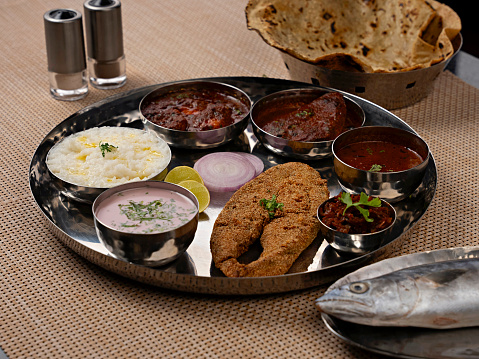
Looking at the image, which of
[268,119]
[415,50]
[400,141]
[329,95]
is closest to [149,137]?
[268,119]

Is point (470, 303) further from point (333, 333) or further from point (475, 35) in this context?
point (475, 35)

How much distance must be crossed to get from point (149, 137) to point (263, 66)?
163 centimetres

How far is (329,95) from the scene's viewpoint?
3.28 metres

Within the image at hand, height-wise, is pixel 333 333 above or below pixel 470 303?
below

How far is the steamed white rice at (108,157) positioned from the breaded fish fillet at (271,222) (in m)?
0.45

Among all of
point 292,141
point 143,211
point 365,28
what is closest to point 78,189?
point 143,211

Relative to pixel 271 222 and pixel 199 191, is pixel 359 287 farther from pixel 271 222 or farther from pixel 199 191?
pixel 199 191

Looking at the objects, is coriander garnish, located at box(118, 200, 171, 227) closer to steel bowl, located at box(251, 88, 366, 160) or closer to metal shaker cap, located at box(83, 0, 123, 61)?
steel bowl, located at box(251, 88, 366, 160)

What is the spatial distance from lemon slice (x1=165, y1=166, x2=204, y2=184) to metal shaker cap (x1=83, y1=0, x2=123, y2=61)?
1415 millimetres

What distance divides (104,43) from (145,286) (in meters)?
2.05

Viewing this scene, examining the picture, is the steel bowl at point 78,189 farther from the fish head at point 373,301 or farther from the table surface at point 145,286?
the fish head at point 373,301

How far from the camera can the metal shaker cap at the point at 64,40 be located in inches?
140

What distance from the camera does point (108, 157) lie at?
2.76 meters

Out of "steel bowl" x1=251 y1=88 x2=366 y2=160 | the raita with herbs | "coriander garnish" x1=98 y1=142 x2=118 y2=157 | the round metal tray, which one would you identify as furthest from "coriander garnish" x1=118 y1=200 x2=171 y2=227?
"steel bowl" x1=251 y1=88 x2=366 y2=160
